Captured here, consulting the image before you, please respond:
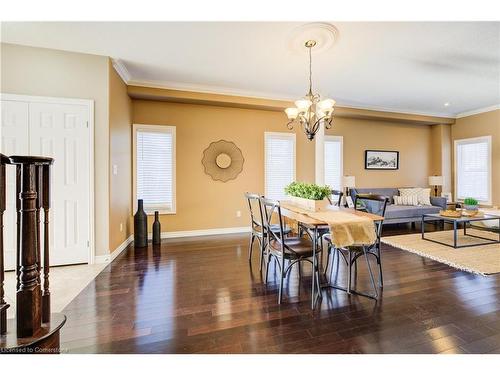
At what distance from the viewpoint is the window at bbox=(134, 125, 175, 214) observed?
4.59 metres

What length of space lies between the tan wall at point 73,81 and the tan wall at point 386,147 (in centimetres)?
464

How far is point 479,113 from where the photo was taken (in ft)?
20.1

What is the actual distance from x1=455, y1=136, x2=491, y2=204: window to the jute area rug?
1896mm

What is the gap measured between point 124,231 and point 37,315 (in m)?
A: 2.87

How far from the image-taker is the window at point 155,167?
459 centimetres

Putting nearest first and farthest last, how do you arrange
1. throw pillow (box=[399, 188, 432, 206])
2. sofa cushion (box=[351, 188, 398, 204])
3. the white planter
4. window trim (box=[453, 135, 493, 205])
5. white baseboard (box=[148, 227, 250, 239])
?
the white planter → white baseboard (box=[148, 227, 250, 239]) → sofa cushion (box=[351, 188, 398, 204]) → throw pillow (box=[399, 188, 432, 206]) → window trim (box=[453, 135, 493, 205])

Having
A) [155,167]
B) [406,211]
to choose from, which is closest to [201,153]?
[155,167]

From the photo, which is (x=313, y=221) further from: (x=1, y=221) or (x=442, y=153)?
(x=442, y=153)

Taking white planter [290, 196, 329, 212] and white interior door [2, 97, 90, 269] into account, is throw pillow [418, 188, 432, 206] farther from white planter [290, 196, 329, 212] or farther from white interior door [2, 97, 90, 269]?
white interior door [2, 97, 90, 269]

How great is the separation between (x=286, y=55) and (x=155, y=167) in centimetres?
299

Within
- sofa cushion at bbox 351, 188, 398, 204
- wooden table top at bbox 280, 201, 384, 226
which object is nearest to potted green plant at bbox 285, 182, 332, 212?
wooden table top at bbox 280, 201, 384, 226
